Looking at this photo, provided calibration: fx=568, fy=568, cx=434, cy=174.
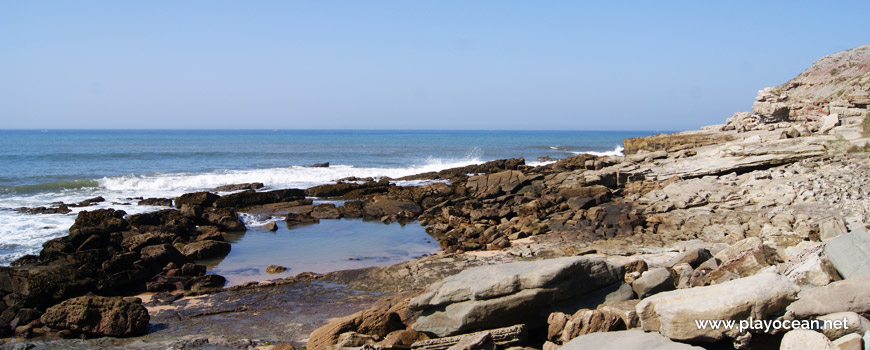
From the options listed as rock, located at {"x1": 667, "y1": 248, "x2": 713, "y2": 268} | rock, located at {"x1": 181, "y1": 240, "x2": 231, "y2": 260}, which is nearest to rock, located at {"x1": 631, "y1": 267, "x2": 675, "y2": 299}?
rock, located at {"x1": 667, "y1": 248, "x2": 713, "y2": 268}

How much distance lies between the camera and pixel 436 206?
22.3 m

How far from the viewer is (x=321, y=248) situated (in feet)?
53.8

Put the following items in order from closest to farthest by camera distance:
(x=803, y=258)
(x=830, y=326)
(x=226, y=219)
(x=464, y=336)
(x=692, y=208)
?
(x=830, y=326)
(x=464, y=336)
(x=803, y=258)
(x=692, y=208)
(x=226, y=219)

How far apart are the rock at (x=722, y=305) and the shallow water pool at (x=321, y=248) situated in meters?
9.34

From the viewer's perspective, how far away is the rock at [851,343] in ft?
16.9

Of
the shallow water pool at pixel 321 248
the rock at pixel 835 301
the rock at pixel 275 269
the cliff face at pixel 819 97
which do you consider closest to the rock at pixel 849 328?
the rock at pixel 835 301

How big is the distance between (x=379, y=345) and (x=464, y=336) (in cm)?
119

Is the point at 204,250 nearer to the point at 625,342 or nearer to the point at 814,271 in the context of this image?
the point at 625,342

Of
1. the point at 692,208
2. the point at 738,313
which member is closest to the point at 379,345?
the point at 738,313

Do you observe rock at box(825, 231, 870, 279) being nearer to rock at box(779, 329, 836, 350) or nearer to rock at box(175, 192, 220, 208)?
rock at box(779, 329, 836, 350)

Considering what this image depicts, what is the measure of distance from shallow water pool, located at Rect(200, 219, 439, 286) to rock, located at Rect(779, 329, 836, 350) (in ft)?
33.6

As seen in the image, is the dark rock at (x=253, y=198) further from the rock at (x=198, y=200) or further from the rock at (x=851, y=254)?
the rock at (x=851, y=254)

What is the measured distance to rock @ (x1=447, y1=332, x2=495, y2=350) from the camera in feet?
22.1

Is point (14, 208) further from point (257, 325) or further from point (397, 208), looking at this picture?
point (257, 325)
